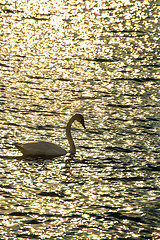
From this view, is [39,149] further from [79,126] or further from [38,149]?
[79,126]

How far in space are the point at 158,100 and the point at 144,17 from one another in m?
21.9

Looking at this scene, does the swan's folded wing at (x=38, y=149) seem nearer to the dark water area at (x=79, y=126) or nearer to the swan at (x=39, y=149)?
the swan at (x=39, y=149)

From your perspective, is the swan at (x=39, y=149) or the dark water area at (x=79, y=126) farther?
the swan at (x=39, y=149)

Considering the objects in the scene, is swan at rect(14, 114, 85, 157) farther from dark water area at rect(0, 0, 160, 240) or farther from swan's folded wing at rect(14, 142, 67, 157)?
dark water area at rect(0, 0, 160, 240)

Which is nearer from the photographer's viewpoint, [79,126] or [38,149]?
[38,149]

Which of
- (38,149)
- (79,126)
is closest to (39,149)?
(38,149)

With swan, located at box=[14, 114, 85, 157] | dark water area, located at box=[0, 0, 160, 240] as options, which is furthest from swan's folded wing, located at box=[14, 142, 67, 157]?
dark water area, located at box=[0, 0, 160, 240]

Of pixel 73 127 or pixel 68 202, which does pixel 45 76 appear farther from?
pixel 68 202

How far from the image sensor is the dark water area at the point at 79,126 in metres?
16.1

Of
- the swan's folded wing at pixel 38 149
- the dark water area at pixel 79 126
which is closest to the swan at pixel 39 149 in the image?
the swan's folded wing at pixel 38 149

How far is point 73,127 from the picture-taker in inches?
949

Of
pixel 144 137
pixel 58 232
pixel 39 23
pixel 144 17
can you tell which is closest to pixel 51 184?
pixel 58 232

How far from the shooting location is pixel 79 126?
24.2 m

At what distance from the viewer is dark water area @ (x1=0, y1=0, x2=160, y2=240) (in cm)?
1608
